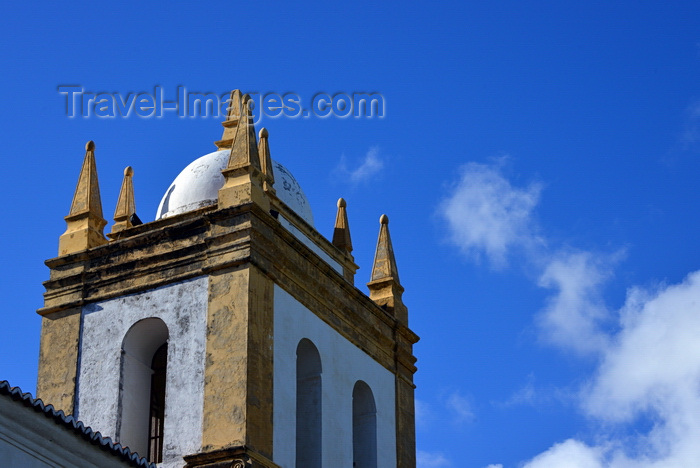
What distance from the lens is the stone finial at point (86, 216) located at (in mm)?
20359

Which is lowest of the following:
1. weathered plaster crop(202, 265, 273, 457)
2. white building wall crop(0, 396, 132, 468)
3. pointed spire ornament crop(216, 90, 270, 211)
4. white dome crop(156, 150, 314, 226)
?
white building wall crop(0, 396, 132, 468)

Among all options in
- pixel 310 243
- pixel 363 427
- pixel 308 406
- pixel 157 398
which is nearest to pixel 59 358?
pixel 157 398

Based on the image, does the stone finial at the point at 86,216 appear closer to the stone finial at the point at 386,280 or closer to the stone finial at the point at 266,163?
the stone finial at the point at 266,163

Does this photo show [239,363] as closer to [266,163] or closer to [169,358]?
[169,358]

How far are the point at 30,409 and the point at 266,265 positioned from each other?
217 inches

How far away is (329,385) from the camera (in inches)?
781

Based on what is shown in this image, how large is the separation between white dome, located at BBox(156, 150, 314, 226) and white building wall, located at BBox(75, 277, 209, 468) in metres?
1.84

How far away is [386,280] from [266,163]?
3082mm

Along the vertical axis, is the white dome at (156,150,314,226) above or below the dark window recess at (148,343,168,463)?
above

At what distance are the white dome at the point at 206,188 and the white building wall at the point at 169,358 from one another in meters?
1.84

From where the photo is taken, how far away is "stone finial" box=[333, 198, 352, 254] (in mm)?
22328

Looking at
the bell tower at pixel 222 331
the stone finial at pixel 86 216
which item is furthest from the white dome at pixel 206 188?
the stone finial at pixel 86 216

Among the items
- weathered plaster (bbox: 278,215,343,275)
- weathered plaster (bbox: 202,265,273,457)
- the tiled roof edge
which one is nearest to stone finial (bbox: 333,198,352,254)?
weathered plaster (bbox: 278,215,343,275)

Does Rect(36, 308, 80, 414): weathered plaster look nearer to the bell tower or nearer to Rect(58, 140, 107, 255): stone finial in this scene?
the bell tower
